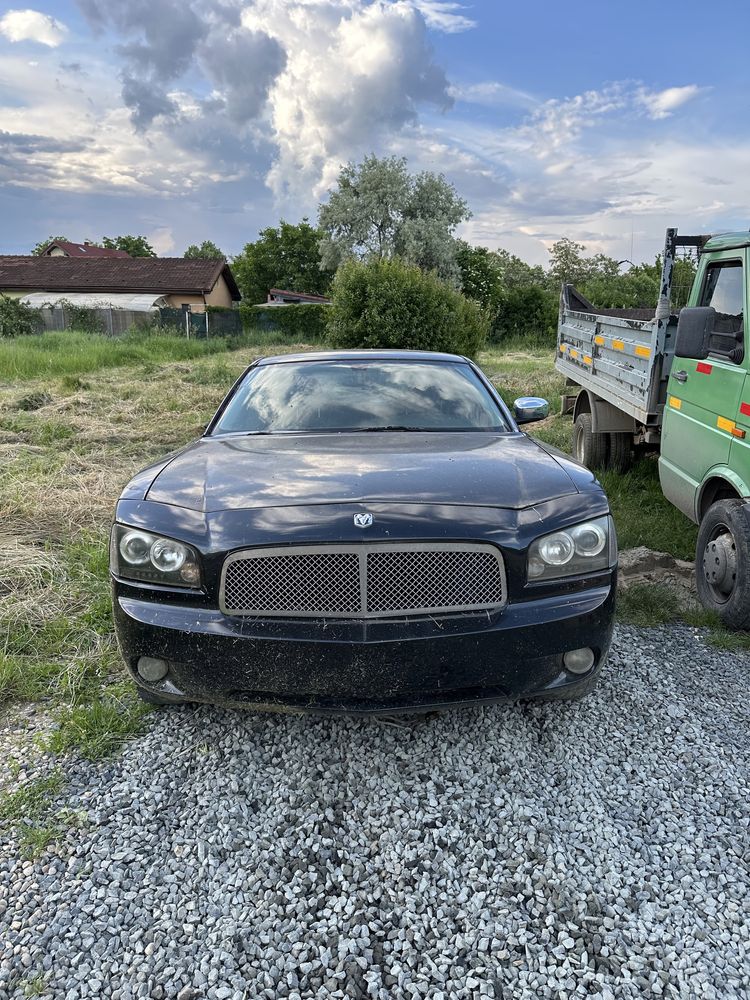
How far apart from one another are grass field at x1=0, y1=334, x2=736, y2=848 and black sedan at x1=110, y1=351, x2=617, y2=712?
0.79 meters

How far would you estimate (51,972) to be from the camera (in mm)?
1738

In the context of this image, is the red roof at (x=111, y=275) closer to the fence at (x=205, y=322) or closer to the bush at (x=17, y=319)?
the fence at (x=205, y=322)

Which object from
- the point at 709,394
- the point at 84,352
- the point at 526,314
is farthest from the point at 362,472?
the point at 526,314

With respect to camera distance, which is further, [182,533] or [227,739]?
[227,739]

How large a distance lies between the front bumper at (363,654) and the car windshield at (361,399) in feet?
4.45

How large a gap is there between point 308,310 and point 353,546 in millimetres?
31373

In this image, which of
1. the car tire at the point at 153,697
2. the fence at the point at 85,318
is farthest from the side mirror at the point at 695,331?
the fence at the point at 85,318

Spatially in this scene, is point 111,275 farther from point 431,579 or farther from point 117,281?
point 431,579

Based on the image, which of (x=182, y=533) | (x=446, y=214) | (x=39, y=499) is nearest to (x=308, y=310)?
(x=446, y=214)

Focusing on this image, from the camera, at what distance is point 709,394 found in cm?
413

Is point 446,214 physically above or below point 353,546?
above

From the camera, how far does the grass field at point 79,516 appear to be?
307cm

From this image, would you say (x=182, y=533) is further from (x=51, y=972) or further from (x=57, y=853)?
(x=51, y=972)

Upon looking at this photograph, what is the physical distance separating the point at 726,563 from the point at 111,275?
139 ft
